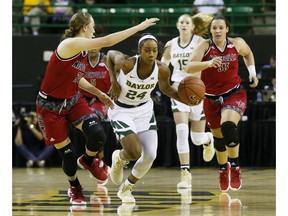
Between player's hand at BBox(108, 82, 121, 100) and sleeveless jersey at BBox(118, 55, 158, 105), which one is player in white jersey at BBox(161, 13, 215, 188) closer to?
sleeveless jersey at BBox(118, 55, 158, 105)

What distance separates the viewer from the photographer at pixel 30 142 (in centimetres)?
1353

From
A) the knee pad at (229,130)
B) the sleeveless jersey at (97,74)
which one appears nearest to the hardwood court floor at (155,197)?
the knee pad at (229,130)

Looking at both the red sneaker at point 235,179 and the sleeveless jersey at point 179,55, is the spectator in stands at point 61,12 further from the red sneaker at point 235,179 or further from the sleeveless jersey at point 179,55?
the red sneaker at point 235,179

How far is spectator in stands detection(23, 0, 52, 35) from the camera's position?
16.0 metres

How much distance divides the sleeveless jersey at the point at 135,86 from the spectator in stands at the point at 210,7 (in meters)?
7.55

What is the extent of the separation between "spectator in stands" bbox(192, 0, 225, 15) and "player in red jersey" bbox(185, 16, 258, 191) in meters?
6.46

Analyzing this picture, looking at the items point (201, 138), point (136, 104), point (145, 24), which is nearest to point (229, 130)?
point (136, 104)

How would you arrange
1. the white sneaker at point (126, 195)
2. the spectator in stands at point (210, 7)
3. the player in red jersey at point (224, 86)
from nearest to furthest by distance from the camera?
the white sneaker at point (126, 195) < the player in red jersey at point (224, 86) < the spectator in stands at point (210, 7)

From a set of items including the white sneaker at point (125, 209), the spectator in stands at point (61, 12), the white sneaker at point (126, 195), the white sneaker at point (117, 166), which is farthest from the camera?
the spectator in stands at point (61, 12)

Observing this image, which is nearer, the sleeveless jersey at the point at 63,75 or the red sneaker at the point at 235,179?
the sleeveless jersey at the point at 63,75

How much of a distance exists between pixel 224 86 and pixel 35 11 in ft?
27.7

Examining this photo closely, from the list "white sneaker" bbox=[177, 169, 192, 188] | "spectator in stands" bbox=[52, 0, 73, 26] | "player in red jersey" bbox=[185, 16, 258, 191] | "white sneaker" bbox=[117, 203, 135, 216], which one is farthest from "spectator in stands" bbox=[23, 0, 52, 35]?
"white sneaker" bbox=[117, 203, 135, 216]
